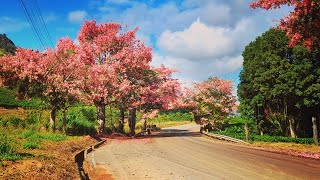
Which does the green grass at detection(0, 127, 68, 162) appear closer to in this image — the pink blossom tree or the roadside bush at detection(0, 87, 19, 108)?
the pink blossom tree

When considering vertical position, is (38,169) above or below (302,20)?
below

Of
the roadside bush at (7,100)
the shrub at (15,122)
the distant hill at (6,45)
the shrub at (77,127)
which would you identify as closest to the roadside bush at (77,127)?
the shrub at (77,127)

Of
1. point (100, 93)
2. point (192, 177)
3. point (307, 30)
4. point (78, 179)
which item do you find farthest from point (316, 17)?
point (100, 93)

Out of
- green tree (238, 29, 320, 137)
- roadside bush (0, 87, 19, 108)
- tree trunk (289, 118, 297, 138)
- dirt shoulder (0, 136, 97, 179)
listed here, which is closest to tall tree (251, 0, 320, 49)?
dirt shoulder (0, 136, 97, 179)

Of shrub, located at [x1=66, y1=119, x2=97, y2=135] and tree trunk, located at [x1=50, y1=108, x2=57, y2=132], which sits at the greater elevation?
tree trunk, located at [x1=50, y1=108, x2=57, y2=132]

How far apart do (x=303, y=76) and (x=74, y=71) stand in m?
22.8

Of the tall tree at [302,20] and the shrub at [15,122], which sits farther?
the shrub at [15,122]

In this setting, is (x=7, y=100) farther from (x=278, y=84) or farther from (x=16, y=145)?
(x=16, y=145)

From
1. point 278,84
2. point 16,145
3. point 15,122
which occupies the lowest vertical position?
point 16,145

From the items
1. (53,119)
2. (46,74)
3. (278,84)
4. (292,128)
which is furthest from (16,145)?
(292,128)

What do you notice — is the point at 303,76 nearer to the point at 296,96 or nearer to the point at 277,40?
the point at 296,96

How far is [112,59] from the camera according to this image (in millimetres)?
42312

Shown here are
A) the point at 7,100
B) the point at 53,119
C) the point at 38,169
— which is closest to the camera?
the point at 38,169

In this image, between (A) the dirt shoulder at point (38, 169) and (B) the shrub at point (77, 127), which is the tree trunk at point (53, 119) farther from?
(A) the dirt shoulder at point (38, 169)
